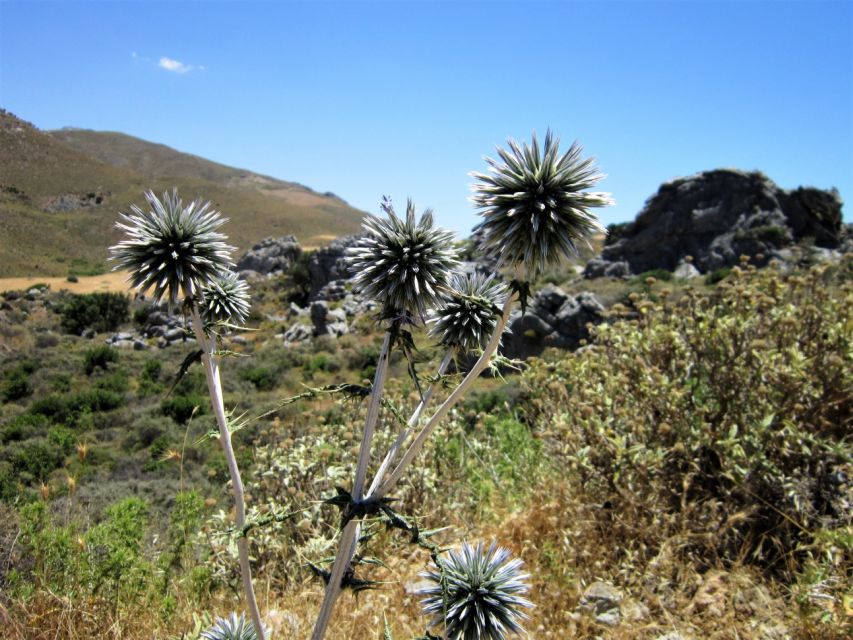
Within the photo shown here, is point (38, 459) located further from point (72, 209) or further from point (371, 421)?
point (72, 209)

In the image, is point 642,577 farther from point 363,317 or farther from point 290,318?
point 290,318

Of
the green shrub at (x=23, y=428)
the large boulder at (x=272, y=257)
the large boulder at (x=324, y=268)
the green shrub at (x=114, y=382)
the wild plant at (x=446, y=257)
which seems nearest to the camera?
the wild plant at (x=446, y=257)

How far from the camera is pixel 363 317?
2966 cm

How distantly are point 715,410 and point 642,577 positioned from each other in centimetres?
156

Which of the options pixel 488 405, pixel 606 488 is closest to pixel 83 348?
pixel 488 405

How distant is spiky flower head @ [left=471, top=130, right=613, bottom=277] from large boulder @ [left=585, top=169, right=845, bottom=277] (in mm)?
36067

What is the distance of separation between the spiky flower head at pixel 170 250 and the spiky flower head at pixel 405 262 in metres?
0.63

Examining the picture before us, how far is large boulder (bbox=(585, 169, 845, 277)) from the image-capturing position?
114ft

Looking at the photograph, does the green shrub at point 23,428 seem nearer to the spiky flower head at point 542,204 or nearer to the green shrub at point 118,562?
the green shrub at point 118,562

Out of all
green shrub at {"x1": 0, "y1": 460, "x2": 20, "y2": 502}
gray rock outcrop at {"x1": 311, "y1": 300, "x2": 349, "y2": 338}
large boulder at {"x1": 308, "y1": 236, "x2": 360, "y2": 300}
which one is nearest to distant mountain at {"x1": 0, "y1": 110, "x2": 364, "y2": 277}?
gray rock outcrop at {"x1": 311, "y1": 300, "x2": 349, "y2": 338}

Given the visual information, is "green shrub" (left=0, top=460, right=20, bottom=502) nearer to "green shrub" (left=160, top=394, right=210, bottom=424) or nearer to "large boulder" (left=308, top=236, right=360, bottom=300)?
"green shrub" (left=160, top=394, right=210, bottom=424)

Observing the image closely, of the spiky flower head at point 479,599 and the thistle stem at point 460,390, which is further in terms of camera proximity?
the spiky flower head at point 479,599

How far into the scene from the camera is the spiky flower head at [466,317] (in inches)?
94.4

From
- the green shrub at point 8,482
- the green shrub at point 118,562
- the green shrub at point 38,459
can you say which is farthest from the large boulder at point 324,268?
the green shrub at point 118,562
